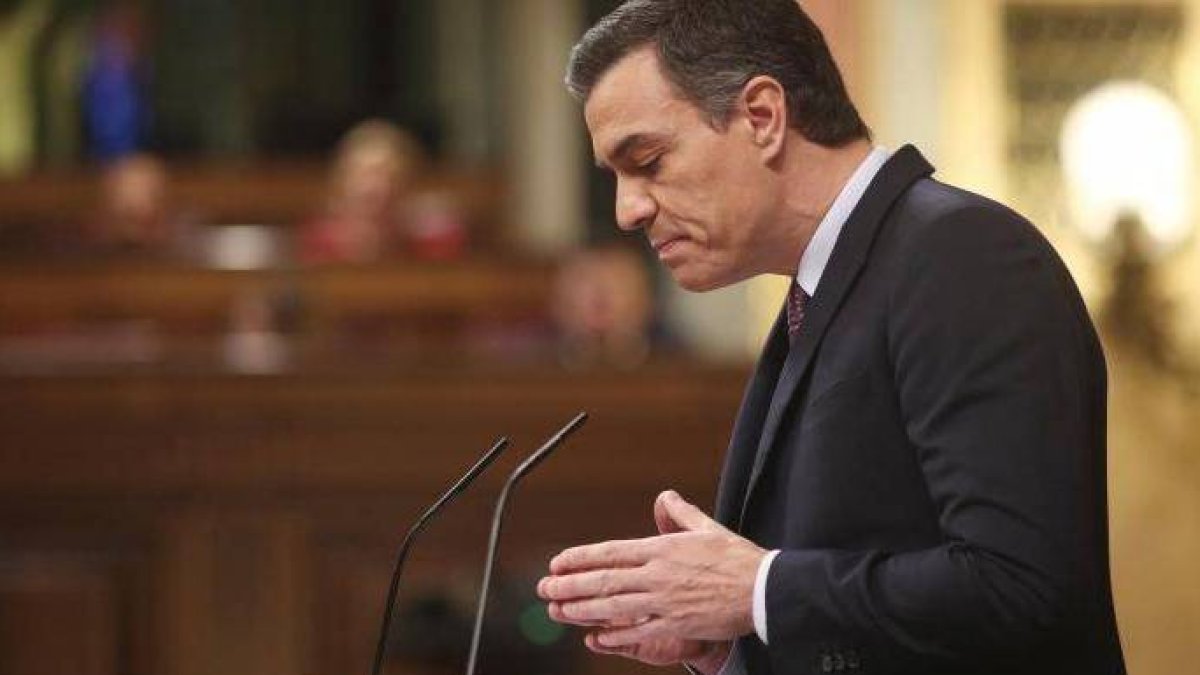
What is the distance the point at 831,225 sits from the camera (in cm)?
174

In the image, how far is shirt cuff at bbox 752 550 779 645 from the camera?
1588mm

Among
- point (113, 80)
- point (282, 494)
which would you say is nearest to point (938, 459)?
point (282, 494)

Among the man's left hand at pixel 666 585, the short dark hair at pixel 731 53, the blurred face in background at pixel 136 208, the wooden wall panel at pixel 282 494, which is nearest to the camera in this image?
the man's left hand at pixel 666 585

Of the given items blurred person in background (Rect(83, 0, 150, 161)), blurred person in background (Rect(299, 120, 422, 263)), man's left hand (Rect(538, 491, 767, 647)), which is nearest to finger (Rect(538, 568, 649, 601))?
man's left hand (Rect(538, 491, 767, 647))

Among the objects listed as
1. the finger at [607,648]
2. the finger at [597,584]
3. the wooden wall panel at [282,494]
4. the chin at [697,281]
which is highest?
the chin at [697,281]

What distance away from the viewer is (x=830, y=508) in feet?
5.27

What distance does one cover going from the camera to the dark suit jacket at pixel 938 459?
149cm

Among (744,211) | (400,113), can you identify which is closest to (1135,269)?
(744,211)

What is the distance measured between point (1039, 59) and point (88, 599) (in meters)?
3.07

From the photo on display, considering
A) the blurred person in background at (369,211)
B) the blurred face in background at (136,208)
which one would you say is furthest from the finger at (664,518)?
the blurred face in background at (136,208)

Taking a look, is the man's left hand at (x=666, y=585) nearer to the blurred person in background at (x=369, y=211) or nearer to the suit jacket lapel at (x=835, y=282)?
the suit jacket lapel at (x=835, y=282)

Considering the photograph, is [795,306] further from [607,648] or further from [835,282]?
[607,648]

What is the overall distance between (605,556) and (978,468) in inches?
12.5

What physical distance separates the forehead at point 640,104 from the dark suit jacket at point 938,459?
175 mm
